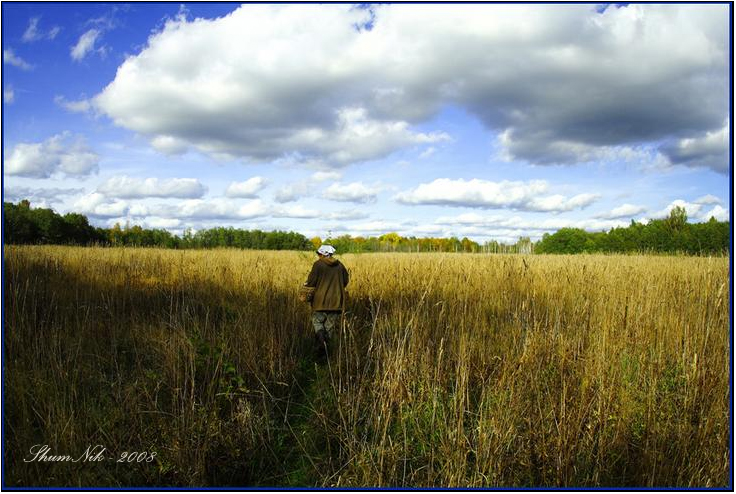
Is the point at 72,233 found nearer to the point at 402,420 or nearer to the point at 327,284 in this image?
the point at 327,284

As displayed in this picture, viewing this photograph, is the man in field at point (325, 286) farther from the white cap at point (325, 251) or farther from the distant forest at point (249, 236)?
the distant forest at point (249, 236)

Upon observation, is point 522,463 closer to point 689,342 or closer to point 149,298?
point 689,342

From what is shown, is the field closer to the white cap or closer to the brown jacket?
the brown jacket

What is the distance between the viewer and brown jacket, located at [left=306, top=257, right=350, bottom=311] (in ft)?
17.2

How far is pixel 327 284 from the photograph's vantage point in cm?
525

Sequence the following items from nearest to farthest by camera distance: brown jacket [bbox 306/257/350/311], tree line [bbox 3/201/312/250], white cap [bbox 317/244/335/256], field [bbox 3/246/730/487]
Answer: field [bbox 3/246/730/487]
brown jacket [bbox 306/257/350/311]
white cap [bbox 317/244/335/256]
tree line [bbox 3/201/312/250]

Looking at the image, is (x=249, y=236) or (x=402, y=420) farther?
(x=249, y=236)

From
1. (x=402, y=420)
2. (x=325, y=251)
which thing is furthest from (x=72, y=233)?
(x=402, y=420)

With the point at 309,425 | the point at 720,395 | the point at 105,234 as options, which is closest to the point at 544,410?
the point at 720,395

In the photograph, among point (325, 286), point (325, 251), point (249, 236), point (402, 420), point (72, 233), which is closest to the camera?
point (402, 420)

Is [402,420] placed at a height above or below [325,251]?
below

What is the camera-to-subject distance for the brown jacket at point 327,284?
523 cm

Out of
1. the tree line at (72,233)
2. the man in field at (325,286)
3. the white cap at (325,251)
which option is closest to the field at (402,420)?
the man in field at (325,286)

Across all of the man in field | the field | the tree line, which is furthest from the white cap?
the tree line
